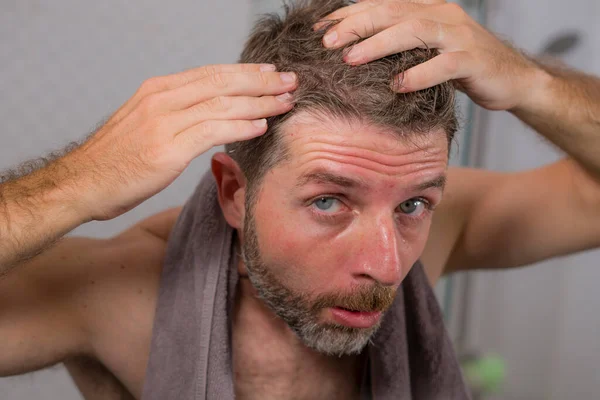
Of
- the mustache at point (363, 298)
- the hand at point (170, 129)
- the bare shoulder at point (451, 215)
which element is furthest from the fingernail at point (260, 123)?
the bare shoulder at point (451, 215)

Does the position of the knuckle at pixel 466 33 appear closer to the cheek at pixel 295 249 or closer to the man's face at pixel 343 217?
the man's face at pixel 343 217

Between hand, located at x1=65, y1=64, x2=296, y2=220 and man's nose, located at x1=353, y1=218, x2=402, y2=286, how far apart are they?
180 millimetres

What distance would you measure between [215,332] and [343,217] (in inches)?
9.9

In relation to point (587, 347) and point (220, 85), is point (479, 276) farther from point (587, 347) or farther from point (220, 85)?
point (220, 85)

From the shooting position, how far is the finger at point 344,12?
33.3 inches

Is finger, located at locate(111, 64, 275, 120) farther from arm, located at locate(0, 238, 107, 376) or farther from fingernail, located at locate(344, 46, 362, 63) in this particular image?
arm, located at locate(0, 238, 107, 376)

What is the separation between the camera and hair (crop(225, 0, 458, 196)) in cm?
81

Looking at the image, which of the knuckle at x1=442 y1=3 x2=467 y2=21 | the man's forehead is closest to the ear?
the man's forehead

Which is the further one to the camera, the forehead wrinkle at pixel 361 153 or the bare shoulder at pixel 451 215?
the bare shoulder at pixel 451 215

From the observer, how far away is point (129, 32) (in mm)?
1299

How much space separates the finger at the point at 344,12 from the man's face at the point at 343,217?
0.46 feet

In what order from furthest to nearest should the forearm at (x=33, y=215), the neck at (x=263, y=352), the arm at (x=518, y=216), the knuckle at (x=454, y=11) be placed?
1. the arm at (x=518, y=216)
2. the neck at (x=263, y=352)
3. the knuckle at (x=454, y=11)
4. the forearm at (x=33, y=215)

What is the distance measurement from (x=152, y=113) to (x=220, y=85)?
0.29 feet

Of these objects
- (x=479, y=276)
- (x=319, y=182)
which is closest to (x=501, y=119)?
(x=479, y=276)
